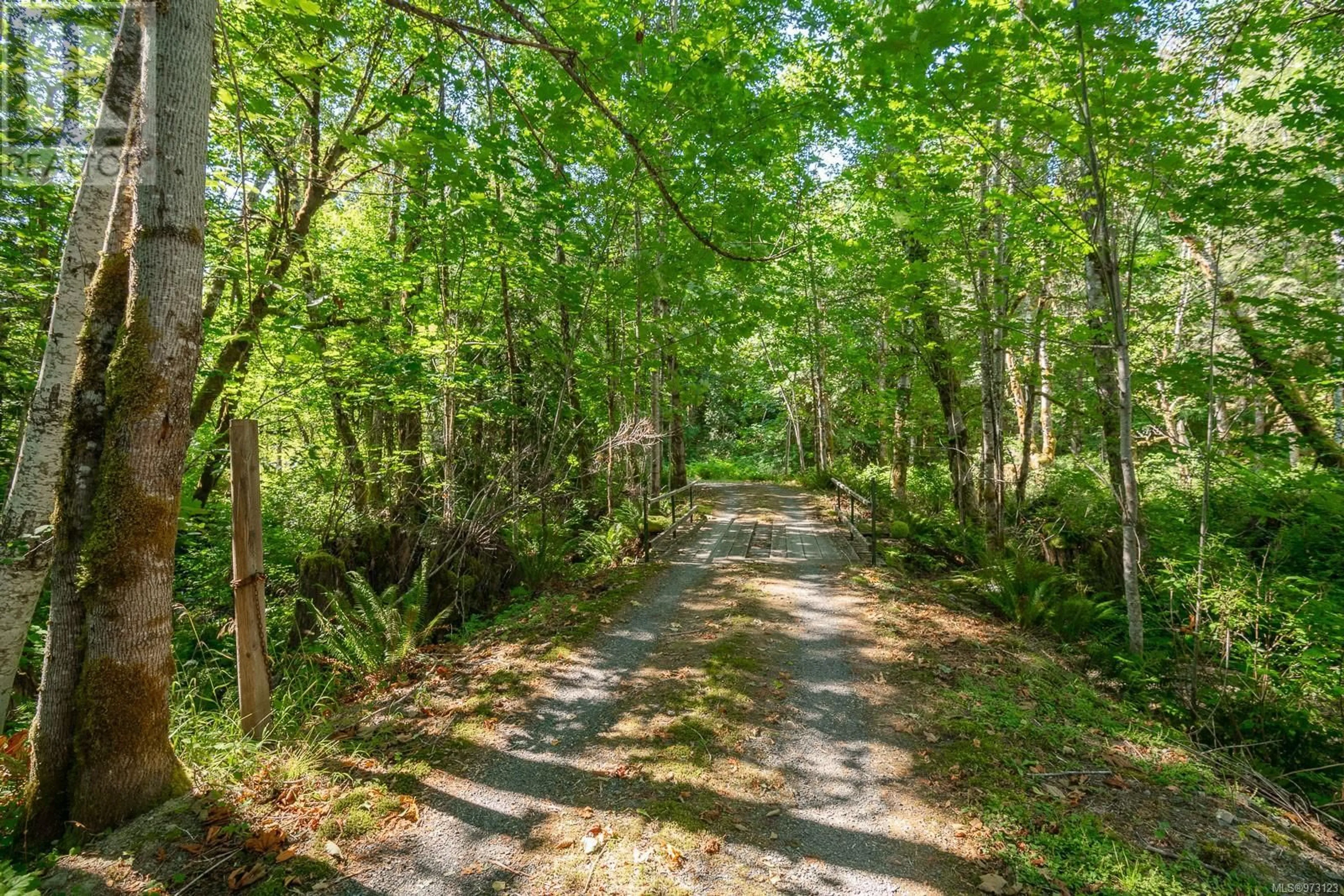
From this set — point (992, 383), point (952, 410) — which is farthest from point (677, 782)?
point (952, 410)

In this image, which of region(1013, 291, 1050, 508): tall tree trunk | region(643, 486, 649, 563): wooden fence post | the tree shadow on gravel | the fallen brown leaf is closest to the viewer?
the fallen brown leaf

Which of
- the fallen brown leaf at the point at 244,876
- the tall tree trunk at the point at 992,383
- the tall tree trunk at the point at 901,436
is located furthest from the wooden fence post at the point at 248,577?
the tall tree trunk at the point at 901,436

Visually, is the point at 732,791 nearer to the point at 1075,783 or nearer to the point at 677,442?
the point at 1075,783

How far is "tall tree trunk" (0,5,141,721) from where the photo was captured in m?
3.23

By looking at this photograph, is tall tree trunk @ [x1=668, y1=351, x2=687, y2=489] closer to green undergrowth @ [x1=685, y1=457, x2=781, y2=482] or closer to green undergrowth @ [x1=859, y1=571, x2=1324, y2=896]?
green undergrowth @ [x1=859, y1=571, x2=1324, y2=896]

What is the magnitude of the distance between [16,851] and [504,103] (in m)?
5.35

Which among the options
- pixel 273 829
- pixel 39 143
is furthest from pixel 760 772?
pixel 39 143

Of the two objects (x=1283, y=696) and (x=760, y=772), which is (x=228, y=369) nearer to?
(x=760, y=772)

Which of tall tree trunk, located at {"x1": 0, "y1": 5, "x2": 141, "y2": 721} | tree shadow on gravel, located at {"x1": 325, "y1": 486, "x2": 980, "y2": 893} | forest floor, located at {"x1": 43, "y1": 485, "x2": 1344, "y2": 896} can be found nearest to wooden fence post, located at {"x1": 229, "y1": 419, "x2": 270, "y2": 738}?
forest floor, located at {"x1": 43, "y1": 485, "x2": 1344, "y2": 896}

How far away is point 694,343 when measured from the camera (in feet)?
33.4

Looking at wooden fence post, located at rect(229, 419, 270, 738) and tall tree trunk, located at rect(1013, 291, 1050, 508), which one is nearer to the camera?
wooden fence post, located at rect(229, 419, 270, 738)

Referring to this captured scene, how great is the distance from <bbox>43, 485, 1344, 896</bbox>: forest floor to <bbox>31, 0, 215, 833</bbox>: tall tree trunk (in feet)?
1.51

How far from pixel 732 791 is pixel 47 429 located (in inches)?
201

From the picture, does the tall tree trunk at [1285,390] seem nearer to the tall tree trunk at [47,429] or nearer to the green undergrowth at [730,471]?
the tall tree trunk at [47,429]
